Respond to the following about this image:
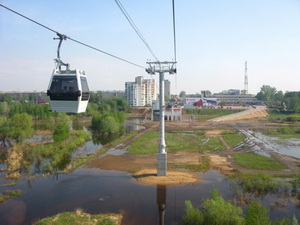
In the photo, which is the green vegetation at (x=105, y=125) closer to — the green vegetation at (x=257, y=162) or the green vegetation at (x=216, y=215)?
the green vegetation at (x=257, y=162)

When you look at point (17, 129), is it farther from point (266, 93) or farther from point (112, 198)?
point (266, 93)

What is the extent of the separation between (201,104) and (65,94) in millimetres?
97718

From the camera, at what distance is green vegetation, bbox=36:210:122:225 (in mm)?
14516

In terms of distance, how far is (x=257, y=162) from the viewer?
2816cm

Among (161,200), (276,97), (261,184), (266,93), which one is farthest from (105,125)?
(266,93)

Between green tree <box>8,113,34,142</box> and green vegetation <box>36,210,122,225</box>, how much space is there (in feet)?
84.8

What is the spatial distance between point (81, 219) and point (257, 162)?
20799 millimetres

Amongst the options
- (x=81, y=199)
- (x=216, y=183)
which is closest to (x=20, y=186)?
(x=81, y=199)

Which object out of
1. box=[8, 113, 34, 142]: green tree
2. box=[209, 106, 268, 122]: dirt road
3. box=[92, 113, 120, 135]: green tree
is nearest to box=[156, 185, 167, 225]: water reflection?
box=[8, 113, 34, 142]: green tree

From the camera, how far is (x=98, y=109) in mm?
97875

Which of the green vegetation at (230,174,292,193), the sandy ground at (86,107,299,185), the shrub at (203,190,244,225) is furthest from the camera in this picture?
the sandy ground at (86,107,299,185)

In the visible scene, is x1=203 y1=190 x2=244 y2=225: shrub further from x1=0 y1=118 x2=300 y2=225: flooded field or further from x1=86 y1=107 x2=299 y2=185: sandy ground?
x1=86 y1=107 x2=299 y2=185: sandy ground

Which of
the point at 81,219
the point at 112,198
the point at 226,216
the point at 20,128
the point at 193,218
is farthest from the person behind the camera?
the point at 20,128

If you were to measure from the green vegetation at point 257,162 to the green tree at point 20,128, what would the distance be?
30.0m
